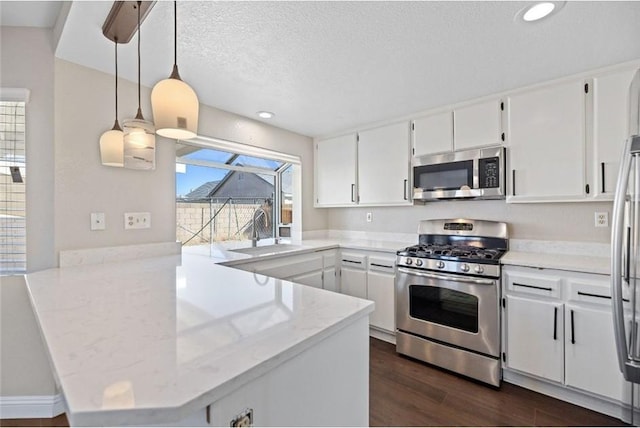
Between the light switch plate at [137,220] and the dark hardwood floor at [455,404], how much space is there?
2.03 meters

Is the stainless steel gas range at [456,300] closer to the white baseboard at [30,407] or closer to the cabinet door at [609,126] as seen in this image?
Answer: the cabinet door at [609,126]

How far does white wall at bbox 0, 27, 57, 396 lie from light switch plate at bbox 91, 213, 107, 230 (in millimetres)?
202

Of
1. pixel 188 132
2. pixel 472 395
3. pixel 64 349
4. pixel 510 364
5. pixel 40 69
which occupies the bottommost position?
pixel 472 395

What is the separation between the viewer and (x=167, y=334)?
0.82m

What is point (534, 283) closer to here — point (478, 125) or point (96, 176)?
point (478, 125)

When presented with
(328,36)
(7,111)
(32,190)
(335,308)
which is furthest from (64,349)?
(7,111)

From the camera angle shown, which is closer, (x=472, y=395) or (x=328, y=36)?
(x=328, y=36)

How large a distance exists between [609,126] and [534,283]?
1.16 meters

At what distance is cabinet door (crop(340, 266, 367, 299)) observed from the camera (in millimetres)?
2963

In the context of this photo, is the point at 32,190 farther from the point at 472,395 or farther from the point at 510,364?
the point at 510,364

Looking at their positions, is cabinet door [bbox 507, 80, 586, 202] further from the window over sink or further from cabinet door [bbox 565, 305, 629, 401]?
the window over sink

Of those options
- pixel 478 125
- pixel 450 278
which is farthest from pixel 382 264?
pixel 478 125

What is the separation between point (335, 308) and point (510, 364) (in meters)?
1.82

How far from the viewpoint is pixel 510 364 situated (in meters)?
2.09
